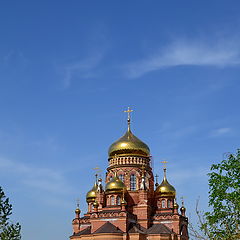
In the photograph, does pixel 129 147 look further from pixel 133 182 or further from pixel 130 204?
pixel 130 204

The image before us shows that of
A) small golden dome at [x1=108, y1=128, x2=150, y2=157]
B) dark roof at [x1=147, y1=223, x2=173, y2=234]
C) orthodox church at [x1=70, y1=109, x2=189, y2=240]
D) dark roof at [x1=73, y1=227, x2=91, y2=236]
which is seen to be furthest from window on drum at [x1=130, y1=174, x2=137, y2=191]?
dark roof at [x1=73, y1=227, x2=91, y2=236]

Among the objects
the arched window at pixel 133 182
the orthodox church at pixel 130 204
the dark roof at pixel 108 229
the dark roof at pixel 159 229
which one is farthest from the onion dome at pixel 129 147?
the dark roof at pixel 108 229

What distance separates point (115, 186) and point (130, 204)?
2599mm

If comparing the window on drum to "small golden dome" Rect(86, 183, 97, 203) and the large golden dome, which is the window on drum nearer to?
the large golden dome

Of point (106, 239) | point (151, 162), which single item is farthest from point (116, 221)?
point (151, 162)

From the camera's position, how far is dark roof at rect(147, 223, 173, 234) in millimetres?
37812

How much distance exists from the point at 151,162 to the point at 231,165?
2867 cm

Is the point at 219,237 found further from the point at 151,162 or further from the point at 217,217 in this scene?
the point at 151,162

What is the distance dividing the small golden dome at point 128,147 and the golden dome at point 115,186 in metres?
3.40

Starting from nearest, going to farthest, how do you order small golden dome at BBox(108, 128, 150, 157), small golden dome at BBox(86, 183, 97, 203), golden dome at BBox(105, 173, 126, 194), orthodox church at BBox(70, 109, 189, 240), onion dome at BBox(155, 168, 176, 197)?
1. orthodox church at BBox(70, 109, 189, 240)
2. golden dome at BBox(105, 173, 126, 194)
3. onion dome at BBox(155, 168, 176, 197)
4. small golden dome at BBox(108, 128, 150, 157)
5. small golden dome at BBox(86, 183, 97, 203)

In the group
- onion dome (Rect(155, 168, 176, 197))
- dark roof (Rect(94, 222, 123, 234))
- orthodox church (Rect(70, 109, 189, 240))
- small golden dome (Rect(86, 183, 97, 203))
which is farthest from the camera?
small golden dome (Rect(86, 183, 97, 203))

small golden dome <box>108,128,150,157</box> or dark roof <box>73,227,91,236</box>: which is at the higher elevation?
small golden dome <box>108,128,150,157</box>

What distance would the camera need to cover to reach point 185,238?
40.3 meters

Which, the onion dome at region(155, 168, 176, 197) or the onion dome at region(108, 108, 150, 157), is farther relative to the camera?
the onion dome at region(108, 108, 150, 157)
